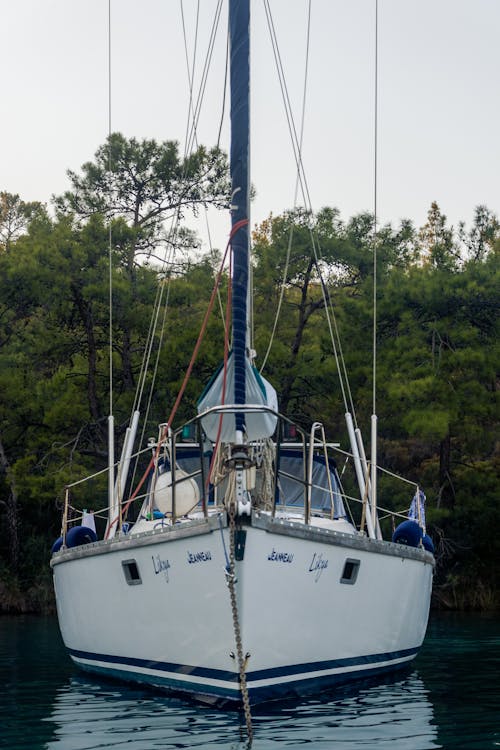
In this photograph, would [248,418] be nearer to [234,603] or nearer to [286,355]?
[234,603]

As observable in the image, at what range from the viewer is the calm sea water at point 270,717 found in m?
9.55

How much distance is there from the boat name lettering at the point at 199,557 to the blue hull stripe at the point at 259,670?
3.63ft

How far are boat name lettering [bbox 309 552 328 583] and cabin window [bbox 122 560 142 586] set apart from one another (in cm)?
188

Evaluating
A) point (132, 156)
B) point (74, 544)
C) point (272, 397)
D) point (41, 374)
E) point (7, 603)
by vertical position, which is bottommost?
point (7, 603)

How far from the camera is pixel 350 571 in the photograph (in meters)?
11.9

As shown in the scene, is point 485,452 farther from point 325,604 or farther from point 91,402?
point 325,604

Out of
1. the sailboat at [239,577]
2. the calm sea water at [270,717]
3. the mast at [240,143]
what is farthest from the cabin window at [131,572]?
the mast at [240,143]

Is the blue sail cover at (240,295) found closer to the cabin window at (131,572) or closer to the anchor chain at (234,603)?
the anchor chain at (234,603)

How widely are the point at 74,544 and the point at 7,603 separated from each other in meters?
14.2

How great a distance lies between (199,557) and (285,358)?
1966 cm

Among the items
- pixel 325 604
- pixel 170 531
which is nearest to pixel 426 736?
pixel 325 604

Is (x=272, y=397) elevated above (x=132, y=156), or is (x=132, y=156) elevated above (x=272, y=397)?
(x=132, y=156)

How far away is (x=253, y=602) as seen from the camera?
10508 mm

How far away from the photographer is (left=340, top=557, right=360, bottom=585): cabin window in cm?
1178
